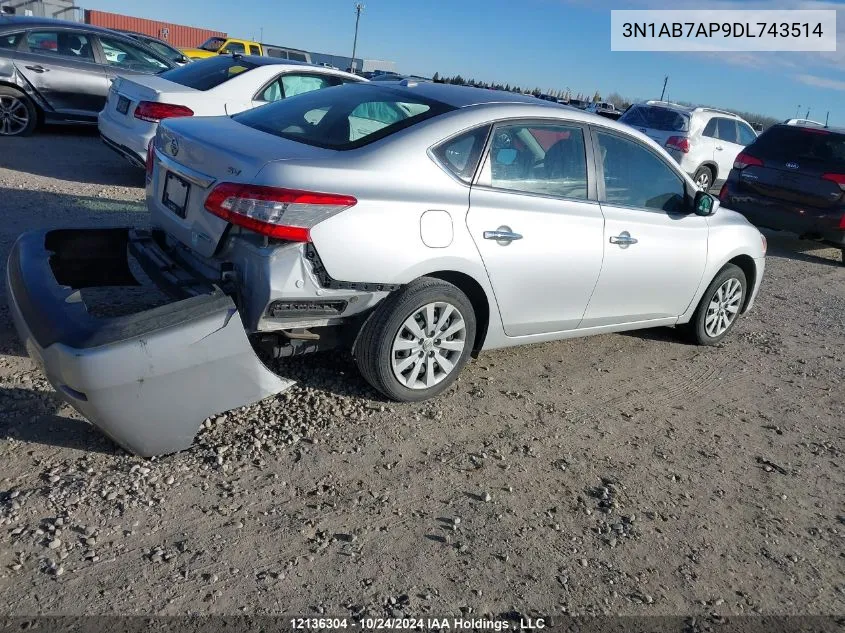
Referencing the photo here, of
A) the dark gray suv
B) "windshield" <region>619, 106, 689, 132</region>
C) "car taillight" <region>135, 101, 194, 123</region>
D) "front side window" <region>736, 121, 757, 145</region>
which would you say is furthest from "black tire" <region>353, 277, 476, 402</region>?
"front side window" <region>736, 121, 757, 145</region>

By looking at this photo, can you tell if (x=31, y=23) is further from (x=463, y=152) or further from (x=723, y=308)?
(x=723, y=308)

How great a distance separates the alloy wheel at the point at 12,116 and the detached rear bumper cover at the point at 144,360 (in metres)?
7.65

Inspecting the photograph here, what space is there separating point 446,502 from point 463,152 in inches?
71.8

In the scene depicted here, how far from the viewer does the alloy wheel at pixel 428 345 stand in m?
3.88

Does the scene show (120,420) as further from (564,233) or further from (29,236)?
(564,233)

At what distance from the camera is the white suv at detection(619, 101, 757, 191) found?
45.8 ft

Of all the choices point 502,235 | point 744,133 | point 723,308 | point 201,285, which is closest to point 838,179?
point 723,308

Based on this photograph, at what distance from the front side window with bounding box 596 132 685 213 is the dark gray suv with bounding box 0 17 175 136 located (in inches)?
316

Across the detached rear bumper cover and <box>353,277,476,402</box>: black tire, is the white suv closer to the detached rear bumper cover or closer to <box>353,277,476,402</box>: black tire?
<box>353,277,476,402</box>: black tire

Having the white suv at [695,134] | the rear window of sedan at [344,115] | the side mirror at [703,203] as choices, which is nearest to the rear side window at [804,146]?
A: the white suv at [695,134]

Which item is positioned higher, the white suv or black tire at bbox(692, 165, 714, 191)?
the white suv

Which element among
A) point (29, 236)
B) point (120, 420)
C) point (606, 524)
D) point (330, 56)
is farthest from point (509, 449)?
point (330, 56)

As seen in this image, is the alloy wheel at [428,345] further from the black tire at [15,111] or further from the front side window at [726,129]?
the front side window at [726,129]

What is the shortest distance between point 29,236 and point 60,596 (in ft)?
6.78
